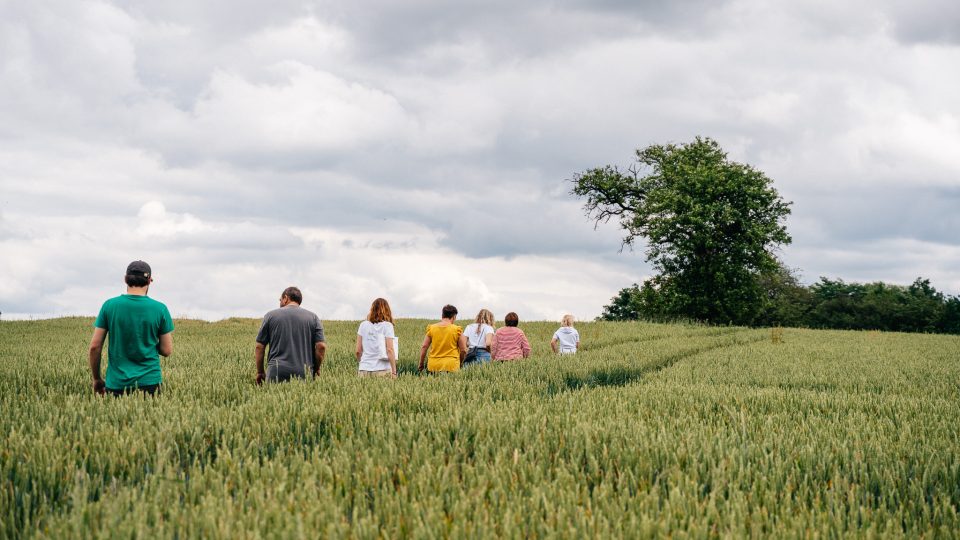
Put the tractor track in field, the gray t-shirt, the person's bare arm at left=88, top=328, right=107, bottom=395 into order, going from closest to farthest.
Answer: the person's bare arm at left=88, top=328, right=107, bottom=395 < the gray t-shirt < the tractor track in field

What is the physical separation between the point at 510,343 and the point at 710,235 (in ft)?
92.9

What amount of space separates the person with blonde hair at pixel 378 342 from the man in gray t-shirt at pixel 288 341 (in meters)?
0.97

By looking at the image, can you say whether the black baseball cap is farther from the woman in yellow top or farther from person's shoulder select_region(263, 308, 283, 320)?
the woman in yellow top

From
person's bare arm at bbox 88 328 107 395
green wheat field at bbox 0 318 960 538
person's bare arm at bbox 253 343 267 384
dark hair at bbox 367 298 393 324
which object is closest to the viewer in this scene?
green wheat field at bbox 0 318 960 538

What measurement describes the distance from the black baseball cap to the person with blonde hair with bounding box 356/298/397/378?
334 centimetres

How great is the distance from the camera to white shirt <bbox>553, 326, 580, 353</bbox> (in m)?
15.3

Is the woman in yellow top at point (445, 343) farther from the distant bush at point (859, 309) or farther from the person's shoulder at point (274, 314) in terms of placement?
the distant bush at point (859, 309)

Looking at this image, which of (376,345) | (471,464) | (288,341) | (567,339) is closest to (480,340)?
(376,345)

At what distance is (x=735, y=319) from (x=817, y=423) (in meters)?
38.7

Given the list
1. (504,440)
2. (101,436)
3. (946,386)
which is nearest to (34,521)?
(101,436)

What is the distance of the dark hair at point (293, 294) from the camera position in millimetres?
8727

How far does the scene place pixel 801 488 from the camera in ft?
13.1

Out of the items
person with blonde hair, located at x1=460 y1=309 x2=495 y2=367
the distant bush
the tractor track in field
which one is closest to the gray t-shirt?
the tractor track in field

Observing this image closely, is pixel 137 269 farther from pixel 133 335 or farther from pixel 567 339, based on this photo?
pixel 567 339
